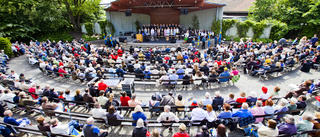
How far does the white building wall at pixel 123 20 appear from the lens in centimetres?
2138

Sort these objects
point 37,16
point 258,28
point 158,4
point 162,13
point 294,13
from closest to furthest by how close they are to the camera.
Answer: point 294,13 → point 258,28 → point 158,4 → point 37,16 → point 162,13

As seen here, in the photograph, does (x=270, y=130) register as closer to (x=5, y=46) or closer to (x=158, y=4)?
(x=158, y=4)

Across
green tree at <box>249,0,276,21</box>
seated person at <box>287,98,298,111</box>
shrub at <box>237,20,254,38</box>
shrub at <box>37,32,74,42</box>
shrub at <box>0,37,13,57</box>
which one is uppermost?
green tree at <box>249,0,276,21</box>

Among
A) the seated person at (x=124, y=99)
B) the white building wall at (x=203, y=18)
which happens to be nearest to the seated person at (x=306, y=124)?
the seated person at (x=124, y=99)

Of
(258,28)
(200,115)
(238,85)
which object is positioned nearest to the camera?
(200,115)

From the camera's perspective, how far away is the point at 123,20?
22.6 m

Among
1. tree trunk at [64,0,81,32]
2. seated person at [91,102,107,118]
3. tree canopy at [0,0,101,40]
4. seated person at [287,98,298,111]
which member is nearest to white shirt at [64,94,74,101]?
seated person at [91,102,107,118]

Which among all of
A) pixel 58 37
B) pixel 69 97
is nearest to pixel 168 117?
pixel 69 97

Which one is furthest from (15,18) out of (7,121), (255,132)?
(255,132)

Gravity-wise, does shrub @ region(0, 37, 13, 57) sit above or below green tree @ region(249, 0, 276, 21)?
below

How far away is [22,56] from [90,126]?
56.3 feet

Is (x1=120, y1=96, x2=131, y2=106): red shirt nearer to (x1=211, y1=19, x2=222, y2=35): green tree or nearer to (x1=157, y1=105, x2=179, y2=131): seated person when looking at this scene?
(x1=157, y1=105, x2=179, y2=131): seated person

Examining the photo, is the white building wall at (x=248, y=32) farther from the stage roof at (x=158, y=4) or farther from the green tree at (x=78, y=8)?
the green tree at (x=78, y=8)

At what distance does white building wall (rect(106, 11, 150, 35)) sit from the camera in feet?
70.1
